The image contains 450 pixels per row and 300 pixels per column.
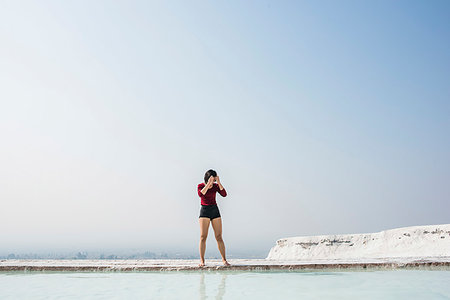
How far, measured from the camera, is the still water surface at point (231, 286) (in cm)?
388

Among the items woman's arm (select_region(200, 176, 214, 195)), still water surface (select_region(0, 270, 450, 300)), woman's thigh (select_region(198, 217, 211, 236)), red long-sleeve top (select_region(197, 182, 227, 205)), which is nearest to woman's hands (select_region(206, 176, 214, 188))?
woman's arm (select_region(200, 176, 214, 195))

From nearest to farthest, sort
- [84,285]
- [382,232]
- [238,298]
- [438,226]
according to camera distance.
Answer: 1. [238,298]
2. [84,285]
3. [438,226]
4. [382,232]

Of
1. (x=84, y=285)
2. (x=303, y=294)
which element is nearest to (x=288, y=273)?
(x=303, y=294)

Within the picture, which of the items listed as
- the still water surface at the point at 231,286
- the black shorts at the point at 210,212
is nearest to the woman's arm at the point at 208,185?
the black shorts at the point at 210,212

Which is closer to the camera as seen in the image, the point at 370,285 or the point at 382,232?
the point at 370,285

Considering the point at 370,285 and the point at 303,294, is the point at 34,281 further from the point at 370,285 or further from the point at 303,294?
the point at 370,285

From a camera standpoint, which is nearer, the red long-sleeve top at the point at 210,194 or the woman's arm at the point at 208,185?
the woman's arm at the point at 208,185

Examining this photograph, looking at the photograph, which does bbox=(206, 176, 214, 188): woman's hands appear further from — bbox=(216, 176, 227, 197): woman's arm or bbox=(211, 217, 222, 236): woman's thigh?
bbox=(211, 217, 222, 236): woman's thigh

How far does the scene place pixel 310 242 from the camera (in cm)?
1545

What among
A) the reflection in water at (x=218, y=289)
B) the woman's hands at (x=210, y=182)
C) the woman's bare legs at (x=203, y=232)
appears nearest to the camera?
the reflection in water at (x=218, y=289)

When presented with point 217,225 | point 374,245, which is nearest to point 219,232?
point 217,225

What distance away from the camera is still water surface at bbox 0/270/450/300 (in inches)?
153

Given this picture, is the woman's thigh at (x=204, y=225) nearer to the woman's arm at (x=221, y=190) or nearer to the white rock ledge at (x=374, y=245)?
the woman's arm at (x=221, y=190)

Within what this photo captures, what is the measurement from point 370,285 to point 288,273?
1716mm
